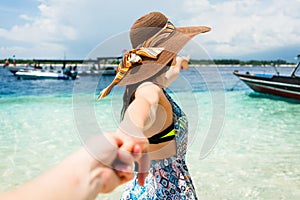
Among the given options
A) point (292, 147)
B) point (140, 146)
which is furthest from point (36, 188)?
point (292, 147)

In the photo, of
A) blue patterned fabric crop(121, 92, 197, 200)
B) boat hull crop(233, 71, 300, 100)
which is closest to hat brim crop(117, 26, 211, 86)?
blue patterned fabric crop(121, 92, 197, 200)

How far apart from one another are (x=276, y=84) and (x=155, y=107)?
34.2ft

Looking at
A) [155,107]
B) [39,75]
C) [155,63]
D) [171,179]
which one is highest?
[155,63]

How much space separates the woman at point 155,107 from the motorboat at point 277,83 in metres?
9.05

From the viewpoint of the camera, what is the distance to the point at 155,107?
991 mm

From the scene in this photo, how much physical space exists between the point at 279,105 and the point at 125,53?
32.7ft

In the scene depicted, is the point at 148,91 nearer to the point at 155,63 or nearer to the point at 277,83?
the point at 155,63

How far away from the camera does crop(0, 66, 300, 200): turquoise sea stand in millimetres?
1233

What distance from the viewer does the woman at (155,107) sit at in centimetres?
85

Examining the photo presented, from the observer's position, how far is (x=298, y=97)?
9773mm

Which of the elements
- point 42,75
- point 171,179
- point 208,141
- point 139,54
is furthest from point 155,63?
point 42,75

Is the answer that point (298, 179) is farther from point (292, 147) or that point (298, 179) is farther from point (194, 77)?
point (194, 77)

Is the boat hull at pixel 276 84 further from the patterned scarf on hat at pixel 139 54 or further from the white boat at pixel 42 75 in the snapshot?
the white boat at pixel 42 75

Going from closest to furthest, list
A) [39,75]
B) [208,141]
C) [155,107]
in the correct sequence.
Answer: [155,107] < [208,141] < [39,75]
